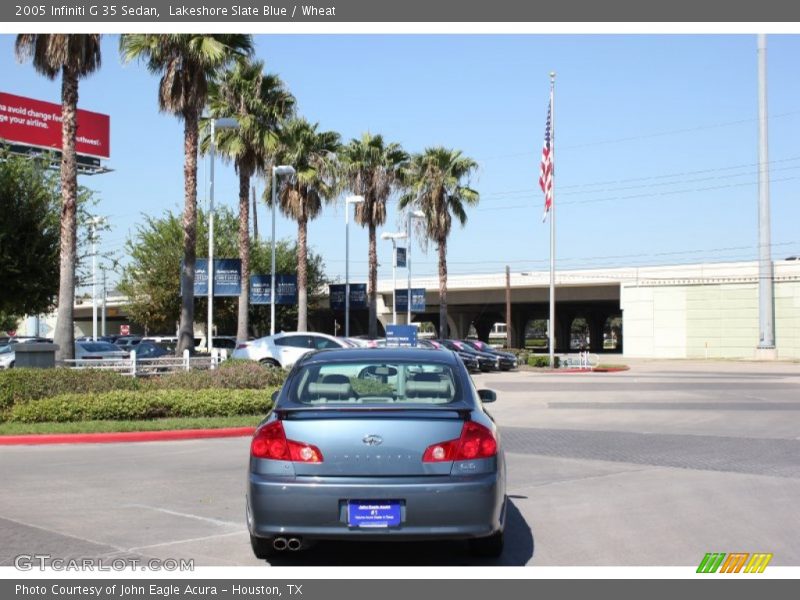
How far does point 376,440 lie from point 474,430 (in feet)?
2.27

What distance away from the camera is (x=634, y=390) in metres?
27.5

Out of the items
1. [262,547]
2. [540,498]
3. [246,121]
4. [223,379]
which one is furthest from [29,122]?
[262,547]

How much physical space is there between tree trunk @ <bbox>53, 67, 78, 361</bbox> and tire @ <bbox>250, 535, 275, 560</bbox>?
1602 cm

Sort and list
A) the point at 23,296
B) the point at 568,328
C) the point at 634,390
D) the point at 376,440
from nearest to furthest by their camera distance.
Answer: the point at 376,440 → the point at 634,390 → the point at 23,296 → the point at 568,328

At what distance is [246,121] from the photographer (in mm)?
A: 35156

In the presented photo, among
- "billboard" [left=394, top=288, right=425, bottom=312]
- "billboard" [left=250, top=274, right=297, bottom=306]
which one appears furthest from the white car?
"billboard" [left=394, top=288, right=425, bottom=312]

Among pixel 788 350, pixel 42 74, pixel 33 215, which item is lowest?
pixel 788 350

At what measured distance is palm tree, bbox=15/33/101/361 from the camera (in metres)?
22.1

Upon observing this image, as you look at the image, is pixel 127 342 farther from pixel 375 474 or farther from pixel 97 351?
pixel 375 474

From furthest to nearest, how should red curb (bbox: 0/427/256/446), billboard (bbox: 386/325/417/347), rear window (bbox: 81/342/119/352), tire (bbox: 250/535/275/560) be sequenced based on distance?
rear window (bbox: 81/342/119/352) < billboard (bbox: 386/325/417/347) < red curb (bbox: 0/427/256/446) < tire (bbox: 250/535/275/560)

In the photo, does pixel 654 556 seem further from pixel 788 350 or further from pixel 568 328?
pixel 568 328

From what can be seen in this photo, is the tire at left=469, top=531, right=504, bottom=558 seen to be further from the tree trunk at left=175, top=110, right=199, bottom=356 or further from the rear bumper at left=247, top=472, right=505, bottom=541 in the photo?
the tree trunk at left=175, top=110, right=199, bottom=356

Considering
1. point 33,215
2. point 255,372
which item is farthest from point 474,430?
point 33,215

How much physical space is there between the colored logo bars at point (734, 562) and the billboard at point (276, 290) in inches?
1183
